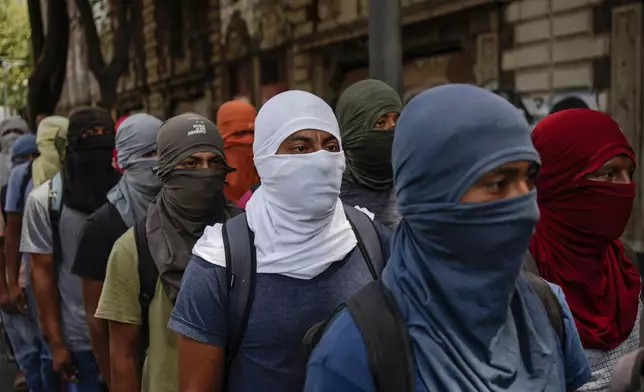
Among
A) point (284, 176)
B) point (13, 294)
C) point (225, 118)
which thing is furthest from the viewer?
point (13, 294)

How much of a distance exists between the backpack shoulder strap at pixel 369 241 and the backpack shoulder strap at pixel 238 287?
335 millimetres

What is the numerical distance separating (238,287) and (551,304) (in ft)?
3.10

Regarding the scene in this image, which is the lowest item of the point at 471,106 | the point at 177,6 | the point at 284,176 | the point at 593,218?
the point at 593,218

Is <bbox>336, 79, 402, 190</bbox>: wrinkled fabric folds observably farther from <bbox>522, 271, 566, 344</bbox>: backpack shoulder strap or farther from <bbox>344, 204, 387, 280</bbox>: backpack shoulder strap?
<bbox>522, 271, 566, 344</bbox>: backpack shoulder strap

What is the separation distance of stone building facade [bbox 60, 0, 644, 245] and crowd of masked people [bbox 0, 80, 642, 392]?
16.7 ft

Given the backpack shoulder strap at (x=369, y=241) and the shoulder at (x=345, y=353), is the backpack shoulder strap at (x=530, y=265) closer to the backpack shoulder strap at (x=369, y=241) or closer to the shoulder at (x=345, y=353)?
the backpack shoulder strap at (x=369, y=241)

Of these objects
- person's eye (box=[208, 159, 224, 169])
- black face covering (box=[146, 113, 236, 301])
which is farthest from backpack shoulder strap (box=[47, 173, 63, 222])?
person's eye (box=[208, 159, 224, 169])

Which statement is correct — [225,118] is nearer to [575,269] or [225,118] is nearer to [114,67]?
[575,269]

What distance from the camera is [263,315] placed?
8.16ft

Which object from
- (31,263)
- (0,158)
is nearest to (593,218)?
(31,263)

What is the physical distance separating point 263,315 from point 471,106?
1051 mm

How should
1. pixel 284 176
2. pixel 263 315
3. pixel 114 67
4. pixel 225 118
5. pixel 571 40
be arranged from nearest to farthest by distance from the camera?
1. pixel 263 315
2. pixel 284 176
3. pixel 225 118
4. pixel 571 40
5. pixel 114 67

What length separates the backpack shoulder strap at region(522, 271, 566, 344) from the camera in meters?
1.89

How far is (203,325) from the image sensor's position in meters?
2.48
